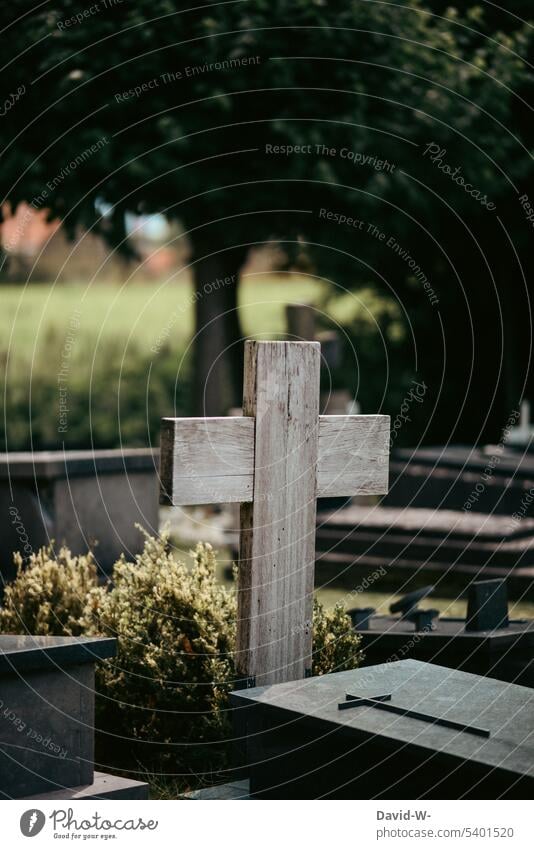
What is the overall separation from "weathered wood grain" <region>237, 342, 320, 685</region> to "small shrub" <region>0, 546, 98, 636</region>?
1.28 m

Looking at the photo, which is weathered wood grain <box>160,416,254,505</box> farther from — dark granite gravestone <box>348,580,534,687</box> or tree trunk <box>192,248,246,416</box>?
tree trunk <box>192,248,246,416</box>

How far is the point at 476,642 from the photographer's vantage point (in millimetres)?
5305

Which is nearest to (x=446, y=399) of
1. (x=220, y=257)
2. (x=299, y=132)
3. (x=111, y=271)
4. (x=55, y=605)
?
(x=220, y=257)

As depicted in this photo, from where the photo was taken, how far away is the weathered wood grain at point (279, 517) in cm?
465

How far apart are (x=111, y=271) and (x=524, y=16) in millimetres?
12359

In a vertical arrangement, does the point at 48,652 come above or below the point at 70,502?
below

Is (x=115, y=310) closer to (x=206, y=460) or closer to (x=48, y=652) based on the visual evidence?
(x=206, y=460)

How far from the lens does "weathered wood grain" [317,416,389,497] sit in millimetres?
4900

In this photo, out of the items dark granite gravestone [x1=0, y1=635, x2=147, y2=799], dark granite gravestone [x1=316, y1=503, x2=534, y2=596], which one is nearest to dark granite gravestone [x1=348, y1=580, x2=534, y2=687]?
dark granite gravestone [x1=0, y1=635, x2=147, y2=799]

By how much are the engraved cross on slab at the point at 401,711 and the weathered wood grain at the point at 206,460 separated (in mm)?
912

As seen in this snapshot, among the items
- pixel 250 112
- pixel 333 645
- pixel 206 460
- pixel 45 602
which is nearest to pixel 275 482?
pixel 206 460

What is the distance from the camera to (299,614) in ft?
15.8

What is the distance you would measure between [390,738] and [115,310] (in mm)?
20625
